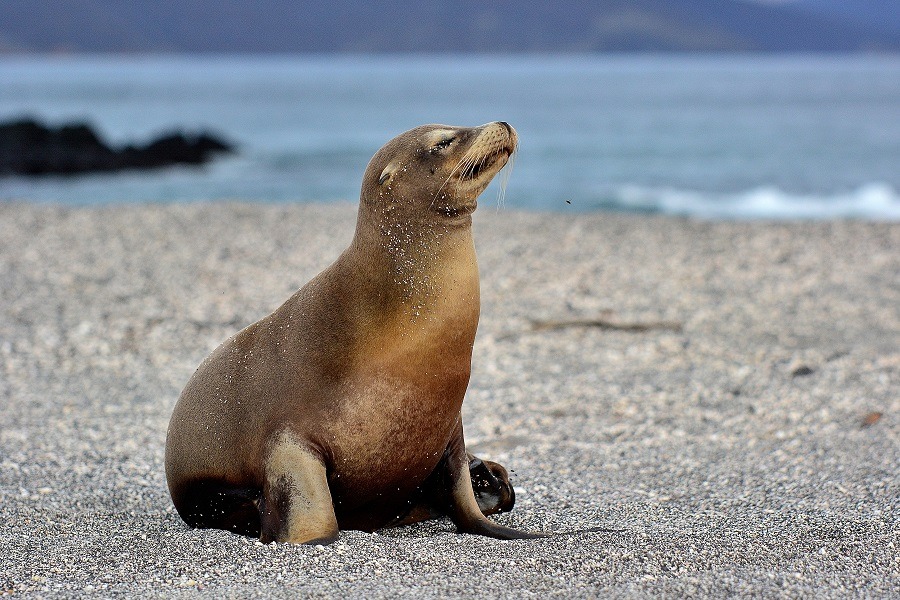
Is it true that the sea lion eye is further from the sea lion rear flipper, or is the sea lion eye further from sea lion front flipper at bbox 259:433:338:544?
A: the sea lion rear flipper

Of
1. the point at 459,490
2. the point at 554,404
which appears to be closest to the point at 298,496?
the point at 459,490

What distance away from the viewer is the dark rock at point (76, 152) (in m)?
29.8

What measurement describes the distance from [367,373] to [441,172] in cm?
82

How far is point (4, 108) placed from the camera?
63625 millimetres

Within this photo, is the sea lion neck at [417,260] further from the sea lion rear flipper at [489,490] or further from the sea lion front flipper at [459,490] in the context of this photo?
the sea lion rear flipper at [489,490]

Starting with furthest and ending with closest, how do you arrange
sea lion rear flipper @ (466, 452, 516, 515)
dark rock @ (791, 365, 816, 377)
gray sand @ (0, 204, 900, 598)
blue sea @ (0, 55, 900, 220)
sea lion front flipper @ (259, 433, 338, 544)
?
blue sea @ (0, 55, 900, 220) < dark rock @ (791, 365, 816, 377) < sea lion rear flipper @ (466, 452, 516, 515) < sea lion front flipper @ (259, 433, 338, 544) < gray sand @ (0, 204, 900, 598)

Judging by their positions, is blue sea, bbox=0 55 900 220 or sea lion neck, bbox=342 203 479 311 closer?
sea lion neck, bbox=342 203 479 311

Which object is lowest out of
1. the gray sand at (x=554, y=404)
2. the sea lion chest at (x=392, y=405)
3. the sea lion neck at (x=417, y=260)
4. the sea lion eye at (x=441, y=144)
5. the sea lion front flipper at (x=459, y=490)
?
the gray sand at (x=554, y=404)

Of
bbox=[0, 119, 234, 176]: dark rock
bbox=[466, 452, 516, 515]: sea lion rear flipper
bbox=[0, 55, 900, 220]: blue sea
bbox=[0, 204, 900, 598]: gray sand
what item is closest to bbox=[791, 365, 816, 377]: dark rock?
bbox=[0, 204, 900, 598]: gray sand

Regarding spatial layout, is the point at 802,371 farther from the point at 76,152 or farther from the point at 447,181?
the point at 76,152

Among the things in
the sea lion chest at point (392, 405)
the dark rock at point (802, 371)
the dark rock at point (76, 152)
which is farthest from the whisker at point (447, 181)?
the dark rock at point (76, 152)

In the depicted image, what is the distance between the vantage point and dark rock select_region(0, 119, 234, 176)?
97.7 ft

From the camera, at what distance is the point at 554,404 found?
7824 mm

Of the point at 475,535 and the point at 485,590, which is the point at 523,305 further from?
the point at 485,590
